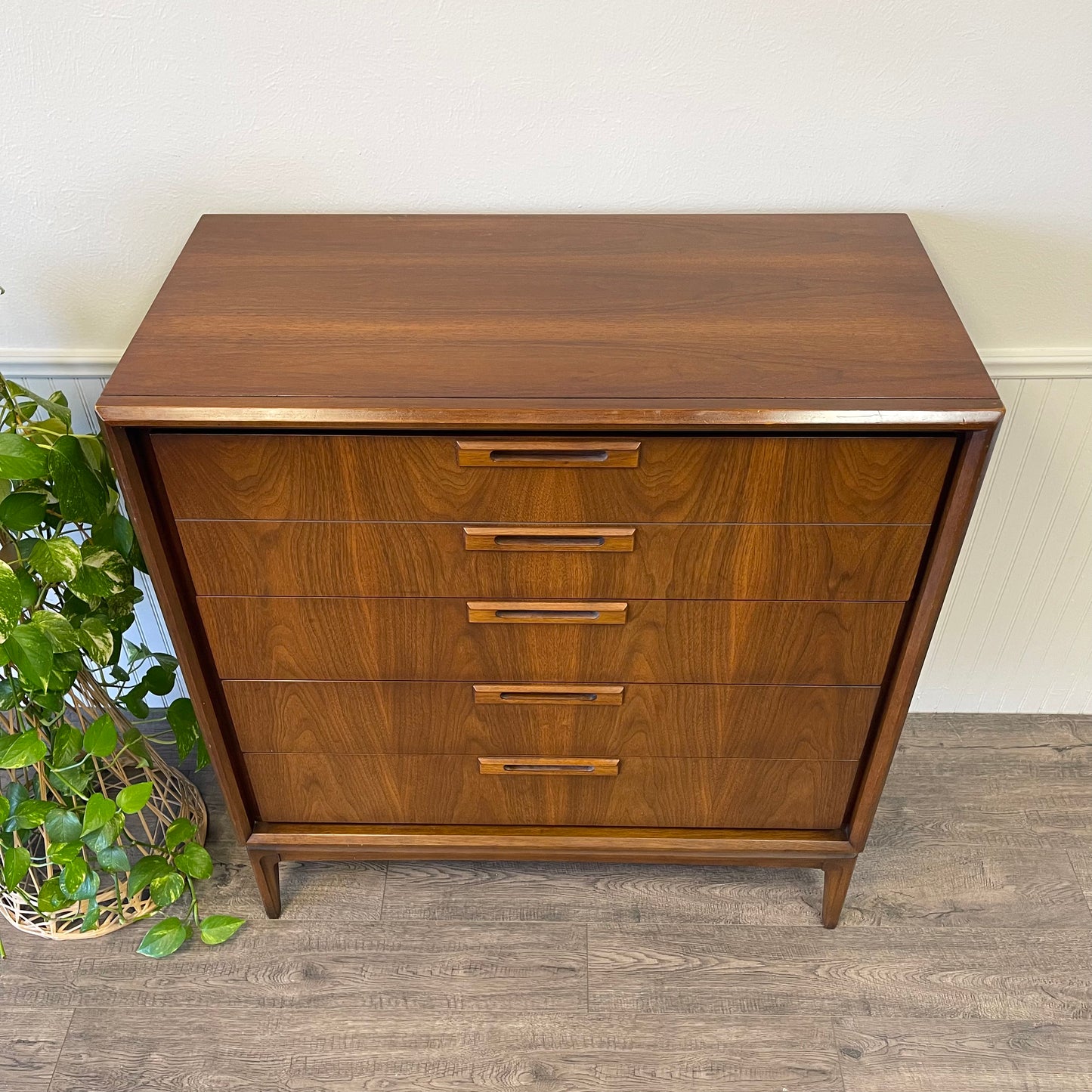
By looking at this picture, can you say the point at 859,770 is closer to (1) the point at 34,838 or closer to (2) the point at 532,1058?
(2) the point at 532,1058

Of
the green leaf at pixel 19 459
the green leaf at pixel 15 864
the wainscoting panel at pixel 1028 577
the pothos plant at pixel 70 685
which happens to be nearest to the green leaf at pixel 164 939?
the pothos plant at pixel 70 685

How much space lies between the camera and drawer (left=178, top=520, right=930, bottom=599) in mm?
1140

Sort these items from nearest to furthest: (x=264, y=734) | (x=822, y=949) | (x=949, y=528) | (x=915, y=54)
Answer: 1. (x=949, y=528)
2. (x=915, y=54)
3. (x=264, y=734)
4. (x=822, y=949)

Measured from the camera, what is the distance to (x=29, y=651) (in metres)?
1.22

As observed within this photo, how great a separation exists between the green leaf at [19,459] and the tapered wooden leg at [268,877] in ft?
2.17

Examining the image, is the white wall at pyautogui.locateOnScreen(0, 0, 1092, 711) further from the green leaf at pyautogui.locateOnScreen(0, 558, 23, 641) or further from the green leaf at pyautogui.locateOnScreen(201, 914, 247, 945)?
the green leaf at pyautogui.locateOnScreen(201, 914, 247, 945)

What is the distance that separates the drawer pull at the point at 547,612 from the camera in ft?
3.97

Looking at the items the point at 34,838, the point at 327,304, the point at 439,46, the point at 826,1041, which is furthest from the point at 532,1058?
the point at 439,46

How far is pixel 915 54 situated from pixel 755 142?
22 centimetres

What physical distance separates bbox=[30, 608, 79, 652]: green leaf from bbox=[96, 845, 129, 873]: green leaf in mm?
350

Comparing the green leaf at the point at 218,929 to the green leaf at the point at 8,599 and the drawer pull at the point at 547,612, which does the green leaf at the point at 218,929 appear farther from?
the drawer pull at the point at 547,612

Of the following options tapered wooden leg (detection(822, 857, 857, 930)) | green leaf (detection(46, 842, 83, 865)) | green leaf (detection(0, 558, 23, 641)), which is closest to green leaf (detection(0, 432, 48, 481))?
green leaf (detection(0, 558, 23, 641))

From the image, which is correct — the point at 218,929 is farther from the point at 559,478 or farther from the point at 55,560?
the point at 559,478

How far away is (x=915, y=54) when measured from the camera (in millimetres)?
1268
